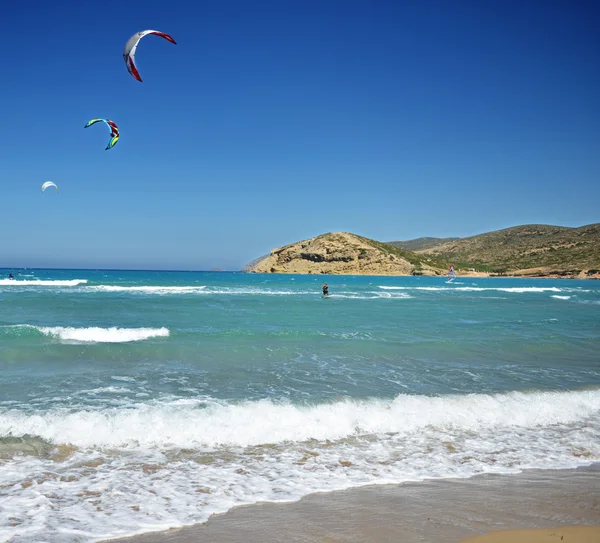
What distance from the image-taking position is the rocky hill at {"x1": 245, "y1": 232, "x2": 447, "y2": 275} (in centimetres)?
12581

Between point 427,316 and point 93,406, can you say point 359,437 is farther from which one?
point 427,316

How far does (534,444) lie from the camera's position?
6238mm

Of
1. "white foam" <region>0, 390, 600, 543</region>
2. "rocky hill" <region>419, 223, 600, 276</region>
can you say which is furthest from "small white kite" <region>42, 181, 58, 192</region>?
"rocky hill" <region>419, 223, 600, 276</region>

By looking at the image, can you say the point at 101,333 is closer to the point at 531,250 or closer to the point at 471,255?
the point at 531,250

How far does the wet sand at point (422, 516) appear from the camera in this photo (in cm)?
368

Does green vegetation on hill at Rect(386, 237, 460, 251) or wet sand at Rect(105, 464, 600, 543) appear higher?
green vegetation on hill at Rect(386, 237, 460, 251)

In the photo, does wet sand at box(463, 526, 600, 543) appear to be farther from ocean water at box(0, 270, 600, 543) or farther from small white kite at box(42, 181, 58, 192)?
small white kite at box(42, 181, 58, 192)

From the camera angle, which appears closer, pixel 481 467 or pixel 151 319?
pixel 481 467

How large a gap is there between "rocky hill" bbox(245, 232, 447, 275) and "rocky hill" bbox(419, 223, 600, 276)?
474 inches

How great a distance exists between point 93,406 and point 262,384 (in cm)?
317

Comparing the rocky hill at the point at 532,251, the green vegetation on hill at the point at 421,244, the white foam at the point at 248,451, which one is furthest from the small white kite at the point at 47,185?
the green vegetation on hill at the point at 421,244

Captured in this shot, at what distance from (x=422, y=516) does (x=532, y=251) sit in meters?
132

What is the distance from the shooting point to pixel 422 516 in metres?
4.05

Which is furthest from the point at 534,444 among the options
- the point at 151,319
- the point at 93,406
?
the point at 151,319
